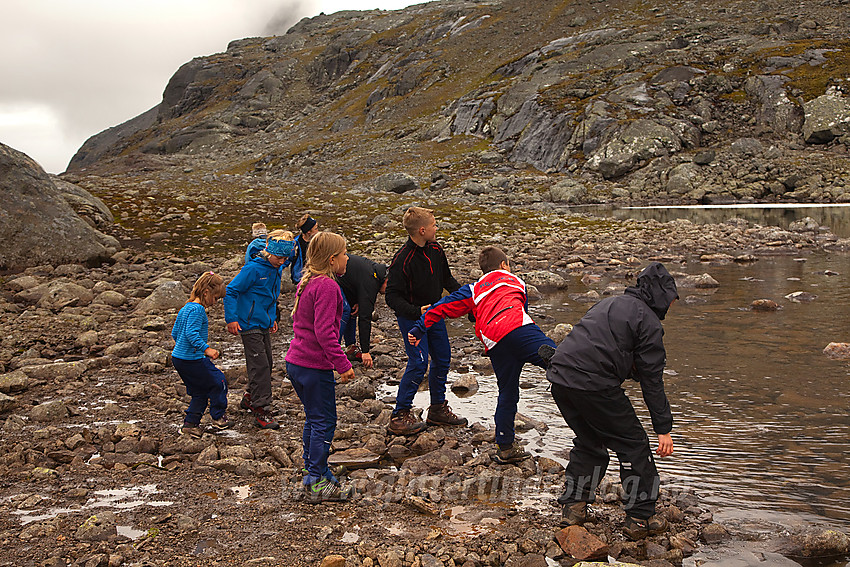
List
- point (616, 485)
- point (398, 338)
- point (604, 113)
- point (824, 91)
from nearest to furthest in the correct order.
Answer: point (616, 485) → point (398, 338) → point (824, 91) → point (604, 113)

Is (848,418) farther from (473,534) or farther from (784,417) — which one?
(473,534)

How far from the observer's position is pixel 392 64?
433 feet

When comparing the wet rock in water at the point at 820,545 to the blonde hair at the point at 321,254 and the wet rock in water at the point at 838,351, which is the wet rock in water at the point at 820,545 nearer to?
the blonde hair at the point at 321,254

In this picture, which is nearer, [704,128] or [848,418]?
A: [848,418]

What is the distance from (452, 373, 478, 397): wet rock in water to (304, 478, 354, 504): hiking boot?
13.1ft

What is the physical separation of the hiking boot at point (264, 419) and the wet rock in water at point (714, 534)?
17.4 feet

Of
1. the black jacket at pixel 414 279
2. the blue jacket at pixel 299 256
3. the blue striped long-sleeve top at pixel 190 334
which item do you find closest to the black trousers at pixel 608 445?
the black jacket at pixel 414 279

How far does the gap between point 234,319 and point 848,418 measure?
8280 millimetres

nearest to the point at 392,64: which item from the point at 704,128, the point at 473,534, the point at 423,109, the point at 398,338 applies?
the point at 423,109

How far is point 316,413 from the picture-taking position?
6.37 metres

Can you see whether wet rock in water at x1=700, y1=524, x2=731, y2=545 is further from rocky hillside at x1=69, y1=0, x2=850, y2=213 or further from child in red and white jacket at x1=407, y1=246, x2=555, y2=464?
rocky hillside at x1=69, y1=0, x2=850, y2=213

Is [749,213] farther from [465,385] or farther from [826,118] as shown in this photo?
[465,385]

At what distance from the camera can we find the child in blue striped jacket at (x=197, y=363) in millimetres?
7949

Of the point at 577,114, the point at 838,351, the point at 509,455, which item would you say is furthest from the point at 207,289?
the point at 577,114
